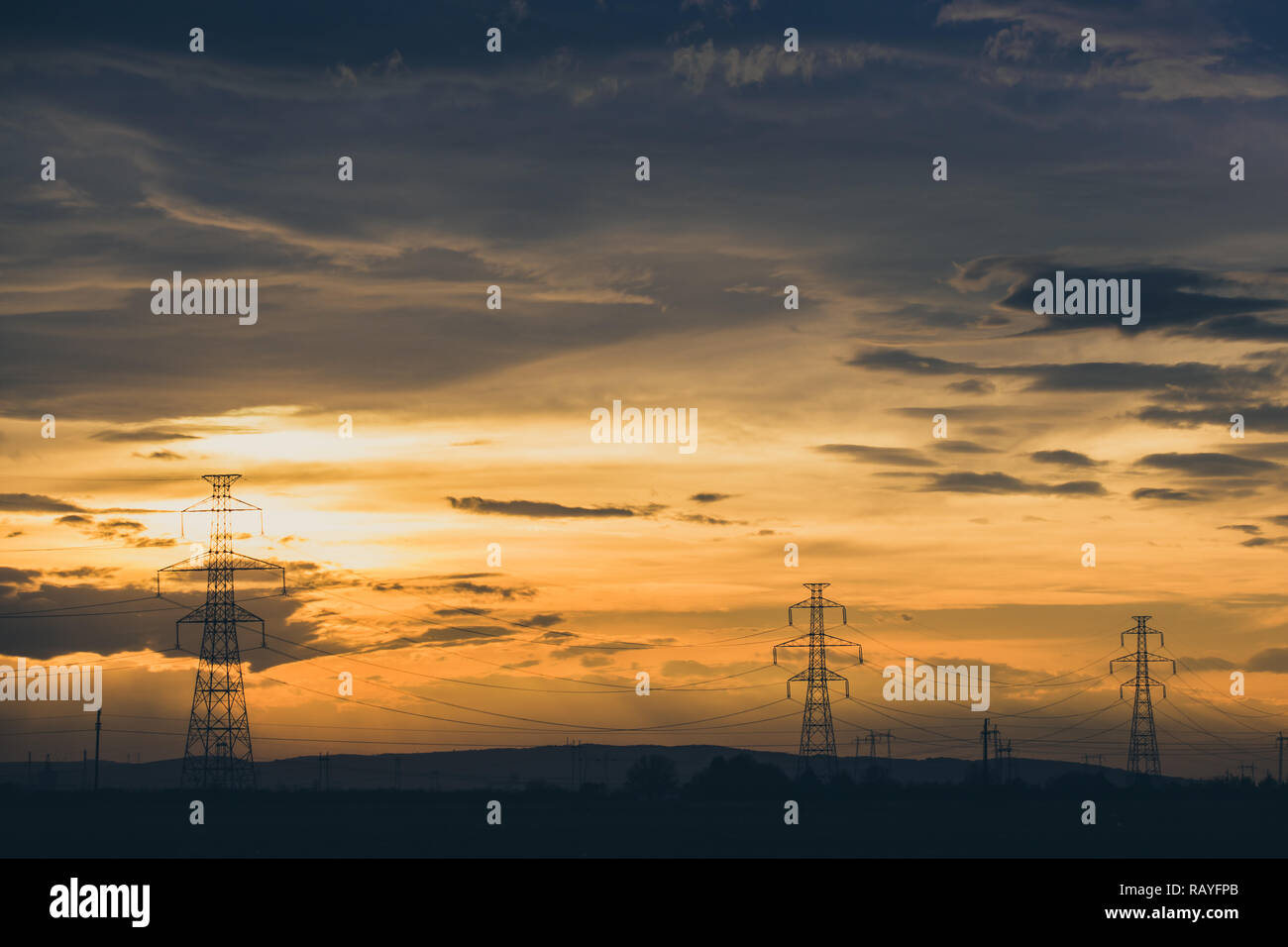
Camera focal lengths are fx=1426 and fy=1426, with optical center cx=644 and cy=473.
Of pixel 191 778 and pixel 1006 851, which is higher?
pixel 191 778

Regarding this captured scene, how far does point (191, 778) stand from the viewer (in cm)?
16050
